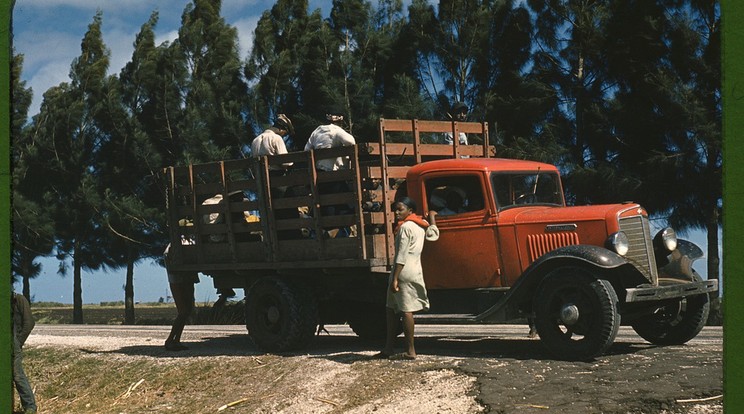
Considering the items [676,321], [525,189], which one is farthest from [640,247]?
[525,189]

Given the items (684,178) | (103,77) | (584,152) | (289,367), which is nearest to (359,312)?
(289,367)

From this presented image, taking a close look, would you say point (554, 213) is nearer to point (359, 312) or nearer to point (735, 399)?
point (359, 312)

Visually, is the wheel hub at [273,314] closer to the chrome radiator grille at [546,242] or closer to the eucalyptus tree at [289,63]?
the chrome radiator grille at [546,242]

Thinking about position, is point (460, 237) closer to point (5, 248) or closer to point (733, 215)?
point (5, 248)

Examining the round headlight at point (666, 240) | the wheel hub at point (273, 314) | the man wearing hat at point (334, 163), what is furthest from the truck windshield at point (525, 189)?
the wheel hub at point (273, 314)

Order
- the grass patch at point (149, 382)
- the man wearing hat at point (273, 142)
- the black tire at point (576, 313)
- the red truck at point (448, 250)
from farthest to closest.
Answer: the man wearing hat at point (273, 142), the grass patch at point (149, 382), the red truck at point (448, 250), the black tire at point (576, 313)

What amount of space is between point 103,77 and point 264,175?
21141mm

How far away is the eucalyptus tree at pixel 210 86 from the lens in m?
28.6

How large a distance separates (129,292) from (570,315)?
23889mm

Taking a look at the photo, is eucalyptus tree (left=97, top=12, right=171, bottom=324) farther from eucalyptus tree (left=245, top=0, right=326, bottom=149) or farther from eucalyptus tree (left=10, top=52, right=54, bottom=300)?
eucalyptus tree (left=245, top=0, right=326, bottom=149)

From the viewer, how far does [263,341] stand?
13.4 meters

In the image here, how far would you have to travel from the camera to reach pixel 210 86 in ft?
99.5

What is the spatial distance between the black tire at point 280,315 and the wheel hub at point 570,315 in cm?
363

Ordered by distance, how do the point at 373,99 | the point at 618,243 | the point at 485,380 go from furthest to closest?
the point at 373,99 → the point at 618,243 → the point at 485,380
